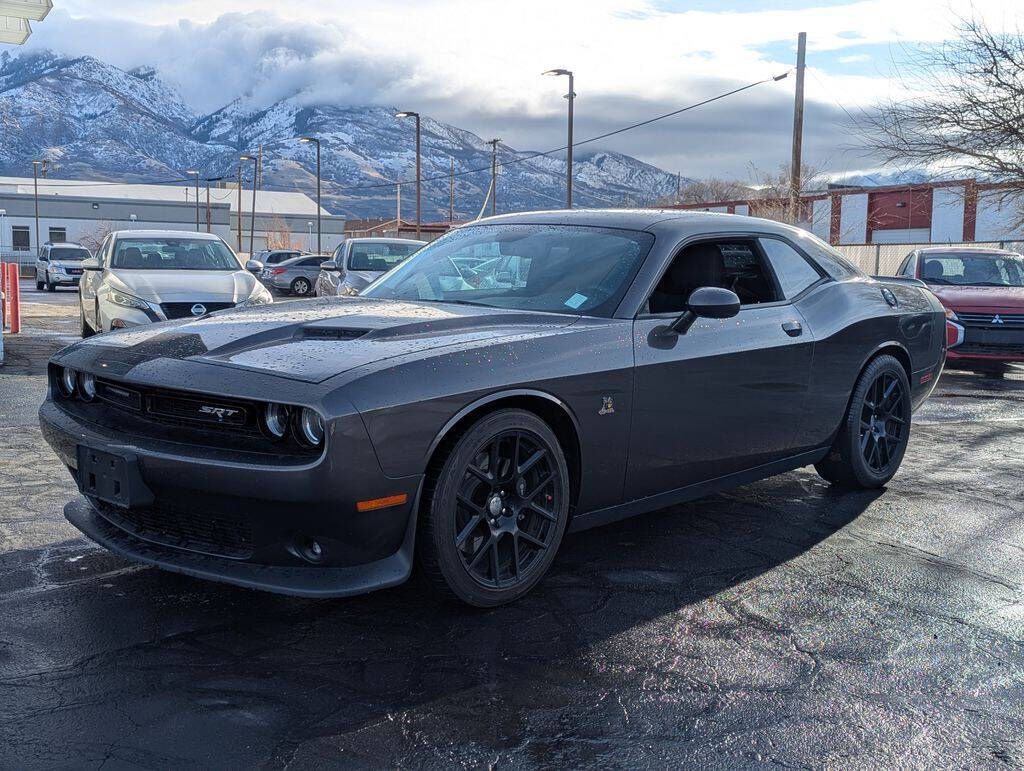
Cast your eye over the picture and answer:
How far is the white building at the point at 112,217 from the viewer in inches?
2913

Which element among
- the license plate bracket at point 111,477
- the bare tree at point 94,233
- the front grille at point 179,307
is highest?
the bare tree at point 94,233

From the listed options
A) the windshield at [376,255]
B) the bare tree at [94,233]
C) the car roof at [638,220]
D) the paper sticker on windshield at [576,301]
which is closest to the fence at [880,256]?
the windshield at [376,255]

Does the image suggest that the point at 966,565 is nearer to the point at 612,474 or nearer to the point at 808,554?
the point at 808,554


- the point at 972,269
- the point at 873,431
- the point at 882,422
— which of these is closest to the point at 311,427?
the point at 873,431

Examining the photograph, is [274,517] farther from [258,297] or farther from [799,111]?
[799,111]

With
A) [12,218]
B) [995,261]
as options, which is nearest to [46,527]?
[995,261]

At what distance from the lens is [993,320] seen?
11758mm

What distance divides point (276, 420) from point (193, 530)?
0.53 meters

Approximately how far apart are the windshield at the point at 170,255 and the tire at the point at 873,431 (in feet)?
28.4

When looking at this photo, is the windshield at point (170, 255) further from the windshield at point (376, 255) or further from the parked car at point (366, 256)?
the windshield at point (376, 255)

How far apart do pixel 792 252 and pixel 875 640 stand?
237 cm

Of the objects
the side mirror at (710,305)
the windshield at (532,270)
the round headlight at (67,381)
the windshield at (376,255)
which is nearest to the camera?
the round headlight at (67,381)

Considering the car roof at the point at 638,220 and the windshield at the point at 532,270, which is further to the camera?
the car roof at the point at 638,220

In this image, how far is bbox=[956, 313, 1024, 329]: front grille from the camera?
38.3 ft
